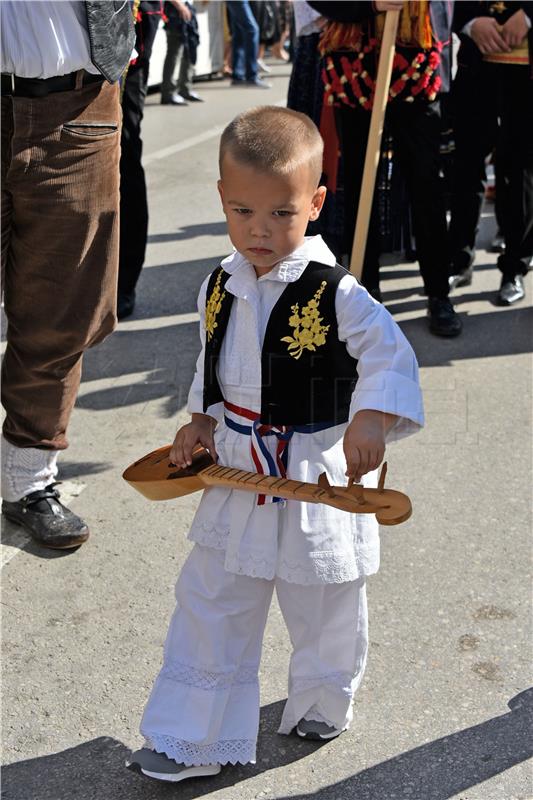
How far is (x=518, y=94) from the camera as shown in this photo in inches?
204

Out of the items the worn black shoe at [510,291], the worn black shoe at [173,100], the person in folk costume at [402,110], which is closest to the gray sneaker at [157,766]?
the person in folk costume at [402,110]

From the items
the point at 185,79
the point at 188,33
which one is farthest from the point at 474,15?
the point at 185,79

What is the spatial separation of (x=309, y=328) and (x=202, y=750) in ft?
3.04

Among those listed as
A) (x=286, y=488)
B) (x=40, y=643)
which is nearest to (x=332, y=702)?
(x=286, y=488)

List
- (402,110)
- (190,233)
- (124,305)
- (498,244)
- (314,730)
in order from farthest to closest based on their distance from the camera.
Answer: (190,233)
(498,244)
(124,305)
(402,110)
(314,730)

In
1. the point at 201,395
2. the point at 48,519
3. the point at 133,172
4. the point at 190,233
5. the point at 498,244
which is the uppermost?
the point at 201,395

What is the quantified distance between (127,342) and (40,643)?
2.39m

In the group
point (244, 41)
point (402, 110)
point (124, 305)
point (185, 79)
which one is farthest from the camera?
point (244, 41)

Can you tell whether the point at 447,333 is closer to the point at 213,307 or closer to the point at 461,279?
the point at 461,279

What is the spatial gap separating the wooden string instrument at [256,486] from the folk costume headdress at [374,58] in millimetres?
2671

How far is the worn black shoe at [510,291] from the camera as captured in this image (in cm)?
552

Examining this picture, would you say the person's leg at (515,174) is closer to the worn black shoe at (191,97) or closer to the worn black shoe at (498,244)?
the worn black shoe at (498,244)

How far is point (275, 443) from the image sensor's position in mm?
2354

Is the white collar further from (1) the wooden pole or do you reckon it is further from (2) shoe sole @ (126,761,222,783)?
(1) the wooden pole
